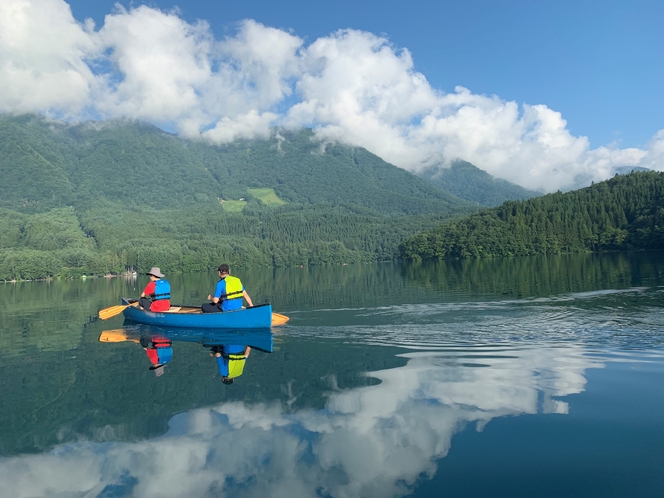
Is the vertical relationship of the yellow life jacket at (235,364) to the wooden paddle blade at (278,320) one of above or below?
below

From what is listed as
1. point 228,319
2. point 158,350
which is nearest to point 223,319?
point 228,319

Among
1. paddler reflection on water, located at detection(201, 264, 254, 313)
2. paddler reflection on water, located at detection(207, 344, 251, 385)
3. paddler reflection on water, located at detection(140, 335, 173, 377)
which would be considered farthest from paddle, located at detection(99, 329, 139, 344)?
paddler reflection on water, located at detection(207, 344, 251, 385)

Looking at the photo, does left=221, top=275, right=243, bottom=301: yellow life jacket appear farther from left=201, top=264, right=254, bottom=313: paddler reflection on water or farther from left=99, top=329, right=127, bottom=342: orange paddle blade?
left=99, top=329, right=127, bottom=342: orange paddle blade

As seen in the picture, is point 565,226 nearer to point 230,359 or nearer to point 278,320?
point 278,320

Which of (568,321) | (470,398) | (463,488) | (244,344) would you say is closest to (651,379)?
(470,398)

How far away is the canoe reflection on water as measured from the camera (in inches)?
589

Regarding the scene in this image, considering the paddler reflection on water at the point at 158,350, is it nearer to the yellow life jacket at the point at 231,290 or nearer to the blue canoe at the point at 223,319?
the blue canoe at the point at 223,319

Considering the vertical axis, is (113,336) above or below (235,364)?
above

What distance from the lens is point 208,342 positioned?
63.2 feet

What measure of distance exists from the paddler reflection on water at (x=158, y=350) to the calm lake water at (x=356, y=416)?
0.30m

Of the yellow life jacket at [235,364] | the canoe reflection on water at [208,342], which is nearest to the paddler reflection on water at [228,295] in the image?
the canoe reflection on water at [208,342]

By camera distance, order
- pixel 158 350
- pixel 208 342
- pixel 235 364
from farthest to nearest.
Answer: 1. pixel 208 342
2. pixel 158 350
3. pixel 235 364

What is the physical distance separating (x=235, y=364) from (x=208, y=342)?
15.3 ft

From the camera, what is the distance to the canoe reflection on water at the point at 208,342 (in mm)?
14961
